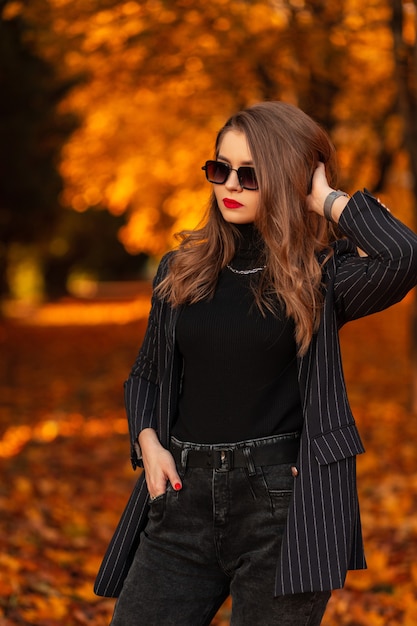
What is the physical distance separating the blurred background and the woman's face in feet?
9.22

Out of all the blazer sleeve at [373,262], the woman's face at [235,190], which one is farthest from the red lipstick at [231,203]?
the blazer sleeve at [373,262]

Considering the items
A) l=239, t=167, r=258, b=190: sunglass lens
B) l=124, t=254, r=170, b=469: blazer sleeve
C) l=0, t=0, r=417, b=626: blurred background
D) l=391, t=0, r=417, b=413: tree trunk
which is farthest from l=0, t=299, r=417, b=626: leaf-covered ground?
l=239, t=167, r=258, b=190: sunglass lens

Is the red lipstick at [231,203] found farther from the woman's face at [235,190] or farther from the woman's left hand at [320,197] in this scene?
the woman's left hand at [320,197]

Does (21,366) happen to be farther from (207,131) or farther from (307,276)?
(307,276)

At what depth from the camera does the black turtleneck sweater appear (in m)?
2.71

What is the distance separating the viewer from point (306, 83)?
512 inches

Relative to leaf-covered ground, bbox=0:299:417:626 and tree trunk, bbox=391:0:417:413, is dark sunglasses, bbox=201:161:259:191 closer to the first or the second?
leaf-covered ground, bbox=0:299:417:626

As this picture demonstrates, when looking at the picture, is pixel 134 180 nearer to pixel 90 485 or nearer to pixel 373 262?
pixel 90 485

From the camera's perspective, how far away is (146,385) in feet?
9.96

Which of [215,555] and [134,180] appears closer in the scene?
[215,555]

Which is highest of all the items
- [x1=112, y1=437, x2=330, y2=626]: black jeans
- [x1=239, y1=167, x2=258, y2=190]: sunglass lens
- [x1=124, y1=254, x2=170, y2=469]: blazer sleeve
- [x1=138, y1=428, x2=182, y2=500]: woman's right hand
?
[x1=239, y1=167, x2=258, y2=190]: sunglass lens

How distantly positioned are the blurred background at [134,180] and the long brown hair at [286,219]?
269 cm

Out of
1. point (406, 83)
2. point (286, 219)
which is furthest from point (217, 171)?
point (406, 83)

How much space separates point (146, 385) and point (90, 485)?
5.13 metres
